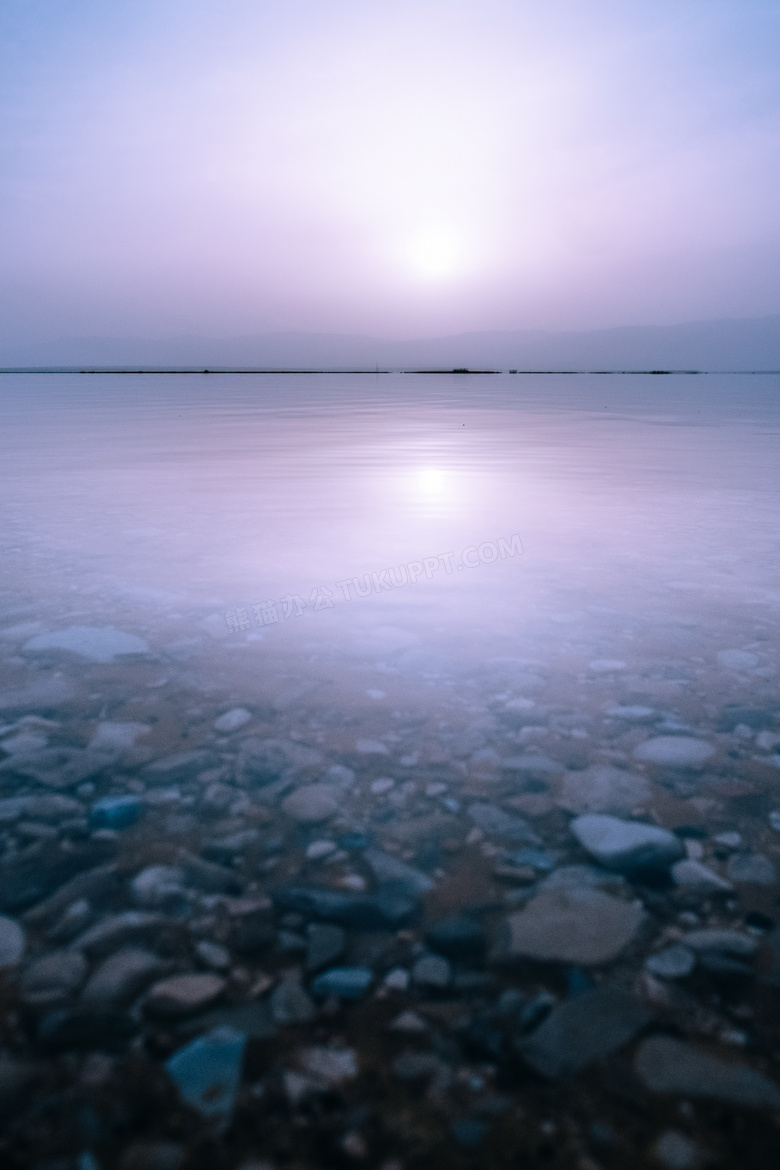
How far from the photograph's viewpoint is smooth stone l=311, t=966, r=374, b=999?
4.33 ft

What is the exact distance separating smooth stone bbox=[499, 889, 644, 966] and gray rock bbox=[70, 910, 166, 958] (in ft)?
2.42

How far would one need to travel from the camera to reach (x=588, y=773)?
2076 millimetres

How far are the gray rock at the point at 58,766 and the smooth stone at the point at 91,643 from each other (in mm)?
785

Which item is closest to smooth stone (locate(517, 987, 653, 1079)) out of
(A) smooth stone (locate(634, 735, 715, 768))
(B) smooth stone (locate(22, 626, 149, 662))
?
(A) smooth stone (locate(634, 735, 715, 768))

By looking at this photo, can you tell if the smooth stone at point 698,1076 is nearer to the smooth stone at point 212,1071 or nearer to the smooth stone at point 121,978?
the smooth stone at point 212,1071

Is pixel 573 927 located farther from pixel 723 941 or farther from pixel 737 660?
pixel 737 660

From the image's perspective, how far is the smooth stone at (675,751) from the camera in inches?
84.3

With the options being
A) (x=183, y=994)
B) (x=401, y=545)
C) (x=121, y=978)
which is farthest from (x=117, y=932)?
(x=401, y=545)

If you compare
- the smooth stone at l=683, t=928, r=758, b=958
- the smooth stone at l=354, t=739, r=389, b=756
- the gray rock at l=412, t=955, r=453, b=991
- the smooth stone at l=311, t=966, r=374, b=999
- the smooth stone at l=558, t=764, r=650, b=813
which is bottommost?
the gray rock at l=412, t=955, r=453, b=991

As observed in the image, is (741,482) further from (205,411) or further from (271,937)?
(205,411)

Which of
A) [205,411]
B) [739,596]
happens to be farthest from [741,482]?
[205,411]

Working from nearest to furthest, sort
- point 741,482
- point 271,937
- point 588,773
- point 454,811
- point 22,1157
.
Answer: point 22,1157 → point 271,937 → point 454,811 → point 588,773 → point 741,482

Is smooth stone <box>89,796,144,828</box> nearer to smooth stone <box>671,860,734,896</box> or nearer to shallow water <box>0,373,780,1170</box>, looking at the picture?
shallow water <box>0,373,780,1170</box>

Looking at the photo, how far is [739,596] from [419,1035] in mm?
3194
